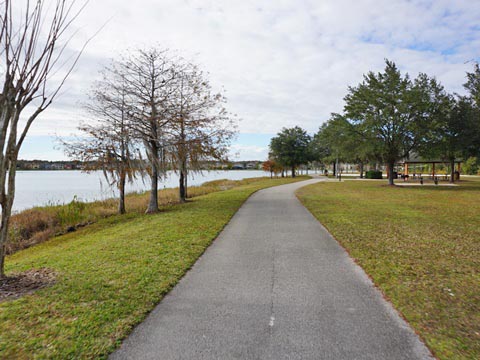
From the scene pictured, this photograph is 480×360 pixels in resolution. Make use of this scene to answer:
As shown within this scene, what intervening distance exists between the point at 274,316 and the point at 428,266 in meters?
3.63

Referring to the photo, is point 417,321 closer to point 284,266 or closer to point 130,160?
point 284,266

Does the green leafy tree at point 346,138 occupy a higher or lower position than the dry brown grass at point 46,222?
higher

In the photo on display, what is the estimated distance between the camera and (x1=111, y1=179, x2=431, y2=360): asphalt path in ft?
9.20

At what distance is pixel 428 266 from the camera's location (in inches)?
208

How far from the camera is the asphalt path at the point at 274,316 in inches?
110

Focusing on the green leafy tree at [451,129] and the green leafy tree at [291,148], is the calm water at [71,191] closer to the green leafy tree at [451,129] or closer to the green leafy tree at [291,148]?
the green leafy tree at [451,129]

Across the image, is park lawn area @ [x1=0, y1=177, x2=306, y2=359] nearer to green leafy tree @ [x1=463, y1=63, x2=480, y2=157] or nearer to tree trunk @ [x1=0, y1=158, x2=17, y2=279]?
tree trunk @ [x1=0, y1=158, x2=17, y2=279]

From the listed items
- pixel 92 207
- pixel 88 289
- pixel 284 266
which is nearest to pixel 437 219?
pixel 284 266

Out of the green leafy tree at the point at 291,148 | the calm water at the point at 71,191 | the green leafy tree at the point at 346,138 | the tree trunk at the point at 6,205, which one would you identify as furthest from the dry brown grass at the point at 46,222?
the green leafy tree at the point at 291,148

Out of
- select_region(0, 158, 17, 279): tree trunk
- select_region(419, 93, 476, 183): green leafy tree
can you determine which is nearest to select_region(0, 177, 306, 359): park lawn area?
select_region(0, 158, 17, 279): tree trunk

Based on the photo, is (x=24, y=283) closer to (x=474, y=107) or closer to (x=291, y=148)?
(x=474, y=107)

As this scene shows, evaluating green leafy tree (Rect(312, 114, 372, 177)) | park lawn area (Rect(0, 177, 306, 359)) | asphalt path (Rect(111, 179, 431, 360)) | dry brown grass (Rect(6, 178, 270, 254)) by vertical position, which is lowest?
dry brown grass (Rect(6, 178, 270, 254))

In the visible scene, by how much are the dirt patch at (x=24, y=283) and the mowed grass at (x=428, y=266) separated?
529 centimetres

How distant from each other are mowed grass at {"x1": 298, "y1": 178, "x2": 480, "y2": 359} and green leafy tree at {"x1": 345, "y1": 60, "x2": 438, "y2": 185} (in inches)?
661
